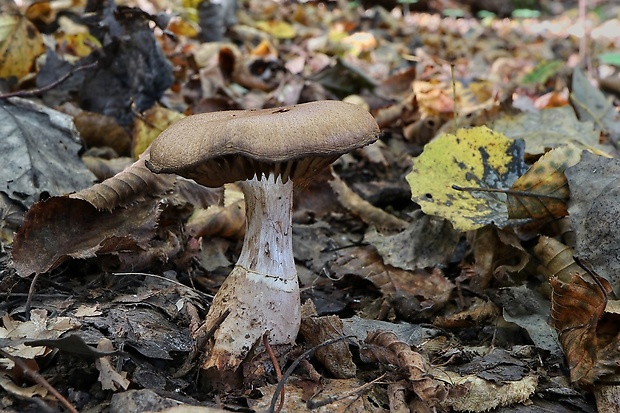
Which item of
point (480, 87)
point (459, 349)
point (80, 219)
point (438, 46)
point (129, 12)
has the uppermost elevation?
point (129, 12)

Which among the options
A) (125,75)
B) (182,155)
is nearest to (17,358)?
(182,155)

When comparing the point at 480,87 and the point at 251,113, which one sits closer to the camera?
the point at 251,113

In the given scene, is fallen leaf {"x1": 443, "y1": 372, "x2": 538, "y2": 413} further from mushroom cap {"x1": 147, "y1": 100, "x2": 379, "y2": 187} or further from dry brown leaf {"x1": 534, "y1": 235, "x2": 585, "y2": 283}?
mushroom cap {"x1": 147, "y1": 100, "x2": 379, "y2": 187}

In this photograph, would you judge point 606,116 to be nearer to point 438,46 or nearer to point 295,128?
point 295,128

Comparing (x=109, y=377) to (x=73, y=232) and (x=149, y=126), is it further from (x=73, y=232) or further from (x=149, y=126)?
(x=149, y=126)

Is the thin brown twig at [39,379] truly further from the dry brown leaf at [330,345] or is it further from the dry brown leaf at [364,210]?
the dry brown leaf at [364,210]

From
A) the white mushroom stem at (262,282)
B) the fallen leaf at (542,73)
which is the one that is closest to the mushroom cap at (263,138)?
the white mushroom stem at (262,282)

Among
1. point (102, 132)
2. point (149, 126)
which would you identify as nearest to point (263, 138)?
point (149, 126)
